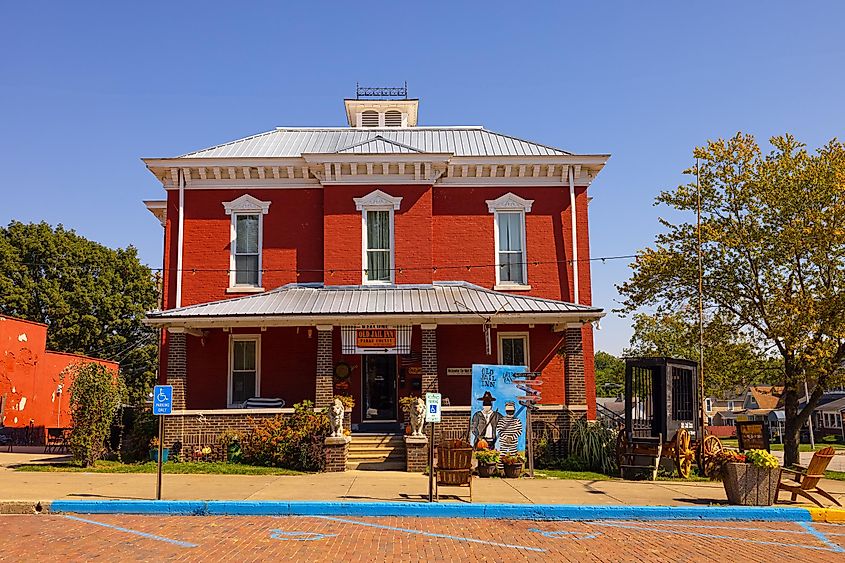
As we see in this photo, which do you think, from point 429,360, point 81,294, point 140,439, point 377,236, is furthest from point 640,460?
point 81,294

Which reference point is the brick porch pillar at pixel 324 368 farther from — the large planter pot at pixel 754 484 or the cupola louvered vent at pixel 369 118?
the cupola louvered vent at pixel 369 118

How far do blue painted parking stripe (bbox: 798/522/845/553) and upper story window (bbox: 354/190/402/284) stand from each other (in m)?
12.8

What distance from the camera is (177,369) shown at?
19500mm

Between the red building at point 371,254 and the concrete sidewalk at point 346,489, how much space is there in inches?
195

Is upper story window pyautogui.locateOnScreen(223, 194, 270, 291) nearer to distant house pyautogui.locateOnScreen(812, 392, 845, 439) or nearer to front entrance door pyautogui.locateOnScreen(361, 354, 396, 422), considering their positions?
front entrance door pyautogui.locateOnScreen(361, 354, 396, 422)

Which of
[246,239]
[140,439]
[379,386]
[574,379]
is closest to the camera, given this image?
[574,379]

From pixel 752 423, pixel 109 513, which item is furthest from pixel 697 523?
pixel 109 513

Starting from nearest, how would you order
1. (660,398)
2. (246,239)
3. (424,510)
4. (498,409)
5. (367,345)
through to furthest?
(424,510) → (660,398) → (498,409) → (367,345) → (246,239)

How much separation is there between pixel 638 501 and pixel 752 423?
6.11 meters

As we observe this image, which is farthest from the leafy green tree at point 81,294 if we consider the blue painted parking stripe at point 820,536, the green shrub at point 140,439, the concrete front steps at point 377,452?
the blue painted parking stripe at point 820,536

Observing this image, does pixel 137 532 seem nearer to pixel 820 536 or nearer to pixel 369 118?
pixel 820 536

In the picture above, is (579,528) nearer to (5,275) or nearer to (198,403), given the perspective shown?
(198,403)

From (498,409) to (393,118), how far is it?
14.4 m

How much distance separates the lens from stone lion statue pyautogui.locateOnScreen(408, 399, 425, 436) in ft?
59.7
